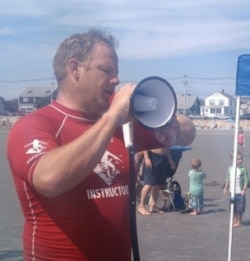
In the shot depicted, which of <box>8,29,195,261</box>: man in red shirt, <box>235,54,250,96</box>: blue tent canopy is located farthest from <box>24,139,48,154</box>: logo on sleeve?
<box>235,54,250,96</box>: blue tent canopy

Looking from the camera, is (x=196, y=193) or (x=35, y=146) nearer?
(x=35, y=146)

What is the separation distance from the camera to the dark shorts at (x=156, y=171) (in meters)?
9.07

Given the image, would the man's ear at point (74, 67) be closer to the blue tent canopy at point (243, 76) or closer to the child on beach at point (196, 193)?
the blue tent canopy at point (243, 76)

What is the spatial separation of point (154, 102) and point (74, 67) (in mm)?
385

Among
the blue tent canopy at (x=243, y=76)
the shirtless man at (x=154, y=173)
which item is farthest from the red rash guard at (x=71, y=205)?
the shirtless man at (x=154, y=173)

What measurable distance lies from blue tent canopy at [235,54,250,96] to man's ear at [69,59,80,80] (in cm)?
374

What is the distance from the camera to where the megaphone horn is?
2.09 meters

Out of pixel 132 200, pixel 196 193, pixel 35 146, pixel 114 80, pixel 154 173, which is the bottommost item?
pixel 196 193

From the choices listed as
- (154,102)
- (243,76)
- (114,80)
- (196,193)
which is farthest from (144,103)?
(196,193)

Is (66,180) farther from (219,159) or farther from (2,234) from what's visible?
(219,159)

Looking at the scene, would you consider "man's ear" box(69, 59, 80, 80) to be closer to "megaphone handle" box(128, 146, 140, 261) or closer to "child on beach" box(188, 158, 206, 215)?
"megaphone handle" box(128, 146, 140, 261)

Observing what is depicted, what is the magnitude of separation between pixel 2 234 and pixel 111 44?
16.7 feet

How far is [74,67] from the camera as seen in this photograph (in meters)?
2.29

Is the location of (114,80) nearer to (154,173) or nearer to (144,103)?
(144,103)
